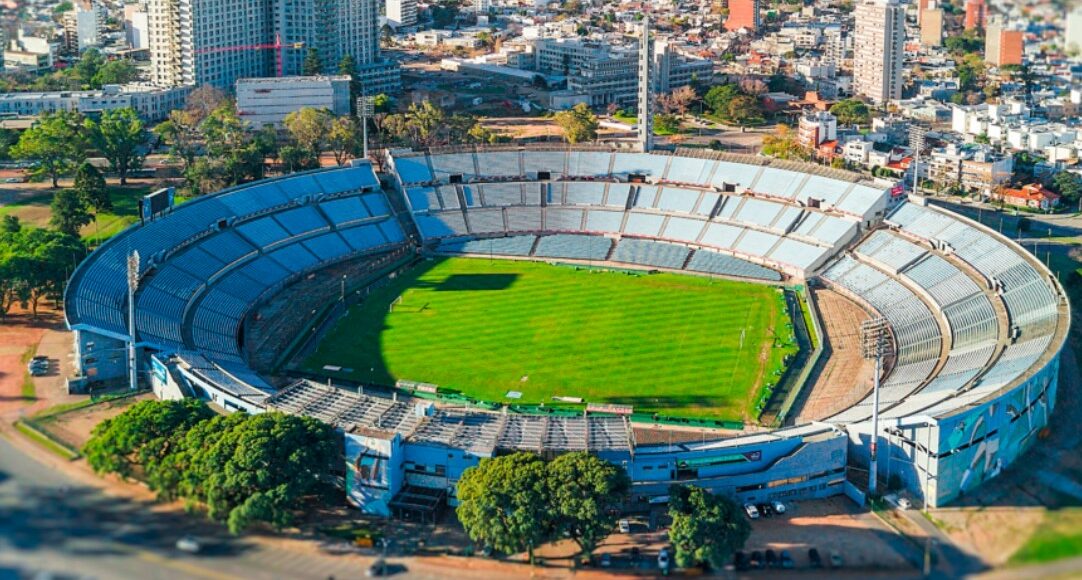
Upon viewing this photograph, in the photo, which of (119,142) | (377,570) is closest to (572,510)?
(377,570)

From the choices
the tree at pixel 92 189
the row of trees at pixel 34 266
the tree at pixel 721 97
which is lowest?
the row of trees at pixel 34 266

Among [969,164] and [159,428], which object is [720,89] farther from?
[159,428]

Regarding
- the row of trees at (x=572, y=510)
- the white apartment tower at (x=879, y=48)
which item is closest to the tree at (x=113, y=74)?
the white apartment tower at (x=879, y=48)

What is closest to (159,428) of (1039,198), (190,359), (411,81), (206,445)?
(206,445)

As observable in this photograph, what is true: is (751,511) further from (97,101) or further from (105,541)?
(97,101)

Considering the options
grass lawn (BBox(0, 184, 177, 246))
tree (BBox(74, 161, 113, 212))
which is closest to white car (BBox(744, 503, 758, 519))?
grass lawn (BBox(0, 184, 177, 246))

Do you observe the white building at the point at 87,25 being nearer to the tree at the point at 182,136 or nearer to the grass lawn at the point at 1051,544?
the tree at the point at 182,136

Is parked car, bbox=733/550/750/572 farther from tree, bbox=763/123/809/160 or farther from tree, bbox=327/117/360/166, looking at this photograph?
tree, bbox=327/117/360/166
